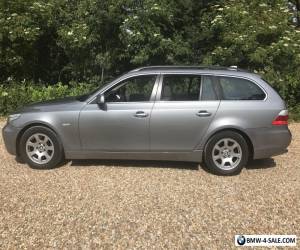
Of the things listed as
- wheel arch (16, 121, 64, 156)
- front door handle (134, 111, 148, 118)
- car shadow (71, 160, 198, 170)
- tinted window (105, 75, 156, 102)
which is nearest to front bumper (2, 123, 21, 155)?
wheel arch (16, 121, 64, 156)

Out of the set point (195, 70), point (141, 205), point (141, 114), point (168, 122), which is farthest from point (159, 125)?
point (141, 205)

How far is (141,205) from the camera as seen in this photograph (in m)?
5.51

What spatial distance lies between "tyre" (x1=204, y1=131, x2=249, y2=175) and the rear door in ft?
0.79

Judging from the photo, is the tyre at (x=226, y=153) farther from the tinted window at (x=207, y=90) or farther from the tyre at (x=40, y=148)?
the tyre at (x=40, y=148)

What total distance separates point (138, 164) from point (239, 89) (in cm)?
200

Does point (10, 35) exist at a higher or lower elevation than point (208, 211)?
higher

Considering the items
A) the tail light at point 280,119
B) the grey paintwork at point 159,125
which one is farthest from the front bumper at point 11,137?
the tail light at point 280,119

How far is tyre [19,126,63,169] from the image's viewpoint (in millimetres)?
6953

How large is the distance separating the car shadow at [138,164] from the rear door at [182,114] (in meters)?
0.53

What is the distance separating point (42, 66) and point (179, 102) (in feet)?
29.4

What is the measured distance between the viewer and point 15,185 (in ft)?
20.5

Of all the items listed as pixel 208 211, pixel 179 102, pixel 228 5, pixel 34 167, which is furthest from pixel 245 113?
pixel 228 5

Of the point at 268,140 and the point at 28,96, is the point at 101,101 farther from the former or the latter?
the point at 28,96

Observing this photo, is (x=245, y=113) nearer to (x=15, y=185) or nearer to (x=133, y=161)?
(x=133, y=161)
